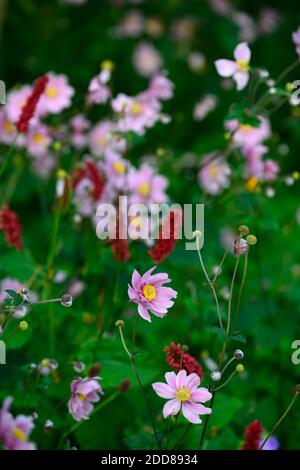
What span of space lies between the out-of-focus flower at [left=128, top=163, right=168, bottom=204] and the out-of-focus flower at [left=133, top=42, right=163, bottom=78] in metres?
1.63

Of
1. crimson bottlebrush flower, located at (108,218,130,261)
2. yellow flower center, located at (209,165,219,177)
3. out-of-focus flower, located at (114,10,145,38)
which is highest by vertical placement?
out-of-focus flower, located at (114,10,145,38)

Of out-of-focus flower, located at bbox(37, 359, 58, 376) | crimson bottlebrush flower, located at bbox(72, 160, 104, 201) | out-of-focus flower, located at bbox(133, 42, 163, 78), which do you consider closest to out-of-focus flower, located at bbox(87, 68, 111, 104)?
crimson bottlebrush flower, located at bbox(72, 160, 104, 201)

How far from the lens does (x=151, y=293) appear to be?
1061 mm

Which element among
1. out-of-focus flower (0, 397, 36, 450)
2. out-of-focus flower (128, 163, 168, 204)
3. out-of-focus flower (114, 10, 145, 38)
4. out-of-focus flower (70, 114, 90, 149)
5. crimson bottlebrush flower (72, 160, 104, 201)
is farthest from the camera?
out-of-focus flower (114, 10, 145, 38)

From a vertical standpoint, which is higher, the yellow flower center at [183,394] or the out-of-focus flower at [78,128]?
the out-of-focus flower at [78,128]

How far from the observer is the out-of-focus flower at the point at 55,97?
5.95 ft

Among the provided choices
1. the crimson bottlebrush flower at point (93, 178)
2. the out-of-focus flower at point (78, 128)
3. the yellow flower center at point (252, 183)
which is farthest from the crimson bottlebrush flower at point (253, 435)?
the out-of-focus flower at point (78, 128)

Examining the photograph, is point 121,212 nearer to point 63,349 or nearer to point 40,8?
point 63,349

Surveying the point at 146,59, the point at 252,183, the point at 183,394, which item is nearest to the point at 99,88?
the point at 252,183

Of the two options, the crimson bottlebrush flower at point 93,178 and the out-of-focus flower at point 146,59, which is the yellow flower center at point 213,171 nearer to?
the crimson bottlebrush flower at point 93,178

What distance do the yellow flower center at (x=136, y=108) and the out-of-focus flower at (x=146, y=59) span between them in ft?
5.31

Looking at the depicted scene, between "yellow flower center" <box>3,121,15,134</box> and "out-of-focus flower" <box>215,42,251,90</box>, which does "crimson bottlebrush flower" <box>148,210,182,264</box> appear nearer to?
"out-of-focus flower" <box>215,42,251,90</box>

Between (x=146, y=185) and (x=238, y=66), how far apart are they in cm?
40

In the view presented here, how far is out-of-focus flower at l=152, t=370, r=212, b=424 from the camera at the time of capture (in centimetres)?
102
